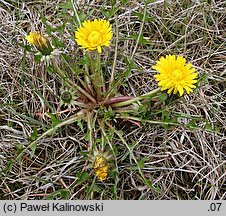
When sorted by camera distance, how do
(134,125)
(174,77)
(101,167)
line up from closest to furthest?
1. (174,77)
2. (101,167)
3. (134,125)

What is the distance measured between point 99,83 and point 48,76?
26 cm

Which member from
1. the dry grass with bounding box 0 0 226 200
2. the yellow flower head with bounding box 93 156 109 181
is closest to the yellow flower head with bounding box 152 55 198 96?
the dry grass with bounding box 0 0 226 200

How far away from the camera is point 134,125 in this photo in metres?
1.61

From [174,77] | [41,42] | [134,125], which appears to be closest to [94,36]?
[41,42]

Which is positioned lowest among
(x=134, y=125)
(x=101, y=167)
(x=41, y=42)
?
(x=101, y=167)

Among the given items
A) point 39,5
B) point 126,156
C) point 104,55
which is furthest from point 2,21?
point 126,156

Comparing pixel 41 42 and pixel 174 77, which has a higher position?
pixel 41 42

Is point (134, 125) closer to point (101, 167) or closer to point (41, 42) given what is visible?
point (101, 167)

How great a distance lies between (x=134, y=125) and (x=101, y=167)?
0.26 metres

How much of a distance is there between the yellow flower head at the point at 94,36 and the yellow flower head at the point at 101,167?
1.21 feet

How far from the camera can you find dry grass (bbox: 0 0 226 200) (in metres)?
1.57

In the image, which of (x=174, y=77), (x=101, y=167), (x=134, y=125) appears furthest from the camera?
(x=134, y=125)

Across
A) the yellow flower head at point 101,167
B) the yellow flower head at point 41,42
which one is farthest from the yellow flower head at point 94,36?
the yellow flower head at point 101,167

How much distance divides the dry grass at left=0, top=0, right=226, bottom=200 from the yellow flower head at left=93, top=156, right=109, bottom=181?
0.20 ft
